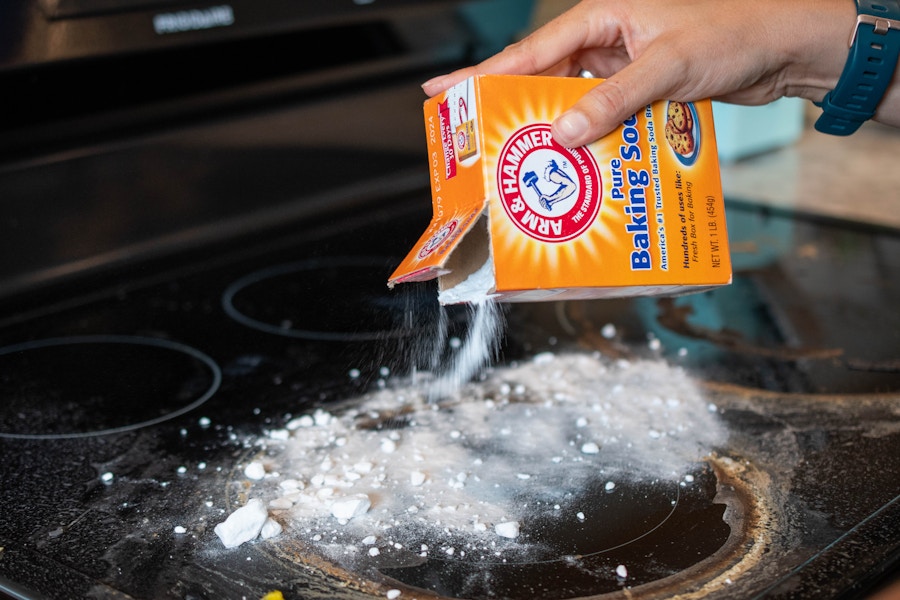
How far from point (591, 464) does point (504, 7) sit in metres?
0.82

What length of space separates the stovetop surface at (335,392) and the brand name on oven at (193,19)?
0.26 meters

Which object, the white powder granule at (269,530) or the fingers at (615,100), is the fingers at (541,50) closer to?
the fingers at (615,100)

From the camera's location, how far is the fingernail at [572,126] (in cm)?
62

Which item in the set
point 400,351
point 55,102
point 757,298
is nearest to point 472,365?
point 400,351

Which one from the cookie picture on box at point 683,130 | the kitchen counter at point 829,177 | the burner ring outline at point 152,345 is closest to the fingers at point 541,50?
the cookie picture on box at point 683,130

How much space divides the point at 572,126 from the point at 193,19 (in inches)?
21.6

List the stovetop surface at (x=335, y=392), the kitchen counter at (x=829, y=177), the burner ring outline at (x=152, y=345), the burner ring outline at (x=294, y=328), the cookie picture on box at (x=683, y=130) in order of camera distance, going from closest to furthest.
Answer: the stovetop surface at (x=335, y=392), the cookie picture on box at (x=683, y=130), the burner ring outline at (x=152, y=345), the burner ring outline at (x=294, y=328), the kitchen counter at (x=829, y=177)

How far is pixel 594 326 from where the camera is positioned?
0.98 m

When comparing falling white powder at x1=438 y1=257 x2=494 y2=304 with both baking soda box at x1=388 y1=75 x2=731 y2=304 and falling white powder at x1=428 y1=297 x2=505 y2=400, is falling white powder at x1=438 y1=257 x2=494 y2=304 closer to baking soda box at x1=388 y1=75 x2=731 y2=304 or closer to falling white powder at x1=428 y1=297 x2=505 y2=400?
baking soda box at x1=388 y1=75 x2=731 y2=304

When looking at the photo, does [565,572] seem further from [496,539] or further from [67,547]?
[67,547]

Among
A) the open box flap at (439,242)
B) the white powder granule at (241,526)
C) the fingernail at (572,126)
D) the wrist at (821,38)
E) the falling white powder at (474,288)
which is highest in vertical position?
the wrist at (821,38)

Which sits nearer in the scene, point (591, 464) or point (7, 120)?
point (591, 464)

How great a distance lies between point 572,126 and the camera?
0.62 m

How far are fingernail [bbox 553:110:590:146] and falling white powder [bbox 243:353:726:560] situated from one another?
26 cm
